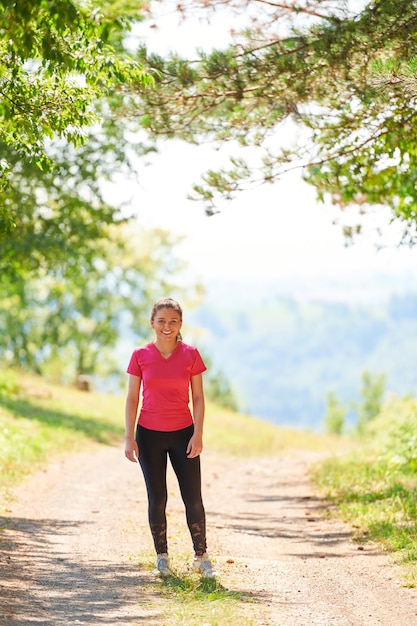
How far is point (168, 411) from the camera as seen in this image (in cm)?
760

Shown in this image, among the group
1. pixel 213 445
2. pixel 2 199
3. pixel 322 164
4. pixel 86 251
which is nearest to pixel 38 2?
→ pixel 2 199

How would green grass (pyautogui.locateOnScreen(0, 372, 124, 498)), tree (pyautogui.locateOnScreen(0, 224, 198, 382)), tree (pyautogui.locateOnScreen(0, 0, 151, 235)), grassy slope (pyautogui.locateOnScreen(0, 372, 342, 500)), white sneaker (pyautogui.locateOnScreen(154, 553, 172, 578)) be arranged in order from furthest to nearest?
tree (pyautogui.locateOnScreen(0, 224, 198, 382)) < grassy slope (pyautogui.locateOnScreen(0, 372, 342, 500)) < green grass (pyautogui.locateOnScreen(0, 372, 124, 498)) < white sneaker (pyautogui.locateOnScreen(154, 553, 172, 578)) < tree (pyautogui.locateOnScreen(0, 0, 151, 235))

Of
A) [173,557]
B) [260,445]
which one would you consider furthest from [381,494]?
[260,445]

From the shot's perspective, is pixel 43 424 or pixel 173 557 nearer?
pixel 173 557

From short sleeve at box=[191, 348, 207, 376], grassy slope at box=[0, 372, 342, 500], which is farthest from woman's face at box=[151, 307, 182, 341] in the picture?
grassy slope at box=[0, 372, 342, 500]

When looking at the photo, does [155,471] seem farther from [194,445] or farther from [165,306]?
[165,306]

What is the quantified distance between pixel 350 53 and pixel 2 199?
4253mm

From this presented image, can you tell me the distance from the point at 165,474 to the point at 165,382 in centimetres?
83

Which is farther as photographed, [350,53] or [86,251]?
[86,251]

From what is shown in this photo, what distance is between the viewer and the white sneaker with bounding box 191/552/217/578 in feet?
25.3

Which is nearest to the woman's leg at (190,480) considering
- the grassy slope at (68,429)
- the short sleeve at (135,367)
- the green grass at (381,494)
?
the short sleeve at (135,367)

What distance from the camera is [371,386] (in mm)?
99375

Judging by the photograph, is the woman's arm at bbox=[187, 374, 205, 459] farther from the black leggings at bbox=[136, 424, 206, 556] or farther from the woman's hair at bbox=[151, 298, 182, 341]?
the woman's hair at bbox=[151, 298, 182, 341]

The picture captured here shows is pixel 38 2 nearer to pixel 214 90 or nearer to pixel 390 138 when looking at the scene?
pixel 214 90
